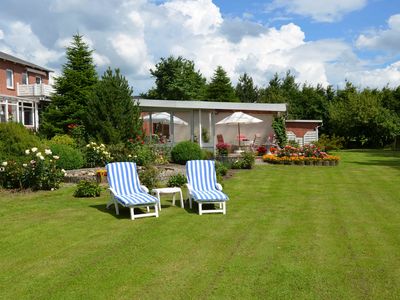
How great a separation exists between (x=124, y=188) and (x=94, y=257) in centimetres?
356

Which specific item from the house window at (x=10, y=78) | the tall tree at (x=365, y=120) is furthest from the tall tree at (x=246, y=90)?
the house window at (x=10, y=78)

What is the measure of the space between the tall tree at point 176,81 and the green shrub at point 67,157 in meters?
36.4

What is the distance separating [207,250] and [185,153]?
11795 millimetres

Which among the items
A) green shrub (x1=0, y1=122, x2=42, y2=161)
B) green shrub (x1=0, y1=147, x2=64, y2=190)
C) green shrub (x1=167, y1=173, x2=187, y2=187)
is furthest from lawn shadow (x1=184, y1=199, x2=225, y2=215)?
green shrub (x1=0, y1=122, x2=42, y2=161)

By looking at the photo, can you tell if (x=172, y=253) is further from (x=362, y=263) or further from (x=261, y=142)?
(x=261, y=142)

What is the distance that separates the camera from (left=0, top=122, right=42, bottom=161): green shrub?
12219 millimetres

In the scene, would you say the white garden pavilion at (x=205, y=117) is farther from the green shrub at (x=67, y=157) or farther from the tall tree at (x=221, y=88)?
the tall tree at (x=221, y=88)

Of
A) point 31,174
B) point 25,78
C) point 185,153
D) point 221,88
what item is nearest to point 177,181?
point 31,174

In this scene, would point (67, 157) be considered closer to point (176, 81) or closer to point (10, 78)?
point (10, 78)

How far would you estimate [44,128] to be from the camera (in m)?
23.9

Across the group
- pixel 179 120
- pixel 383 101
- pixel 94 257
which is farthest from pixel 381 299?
Result: pixel 383 101

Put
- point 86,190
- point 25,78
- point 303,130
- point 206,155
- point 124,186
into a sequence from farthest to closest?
1. point 25,78
2. point 303,130
3. point 206,155
4. point 86,190
5. point 124,186

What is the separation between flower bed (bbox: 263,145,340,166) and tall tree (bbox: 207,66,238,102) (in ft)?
92.0

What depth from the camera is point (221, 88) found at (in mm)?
48438
